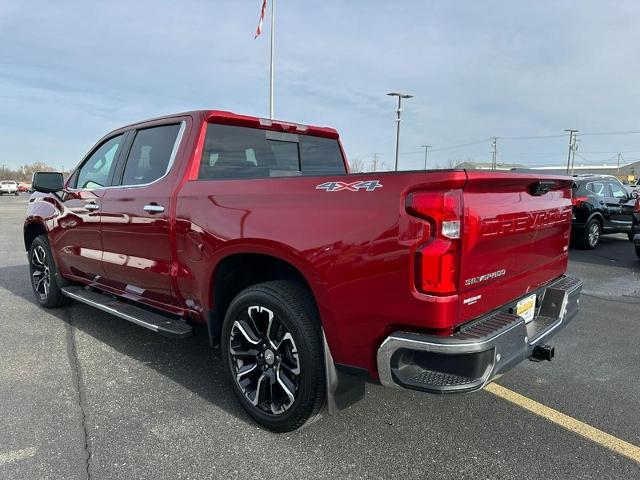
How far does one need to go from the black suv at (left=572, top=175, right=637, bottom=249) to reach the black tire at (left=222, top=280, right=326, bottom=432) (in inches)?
372

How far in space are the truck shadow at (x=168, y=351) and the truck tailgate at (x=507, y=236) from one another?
166cm

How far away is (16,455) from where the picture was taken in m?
2.64

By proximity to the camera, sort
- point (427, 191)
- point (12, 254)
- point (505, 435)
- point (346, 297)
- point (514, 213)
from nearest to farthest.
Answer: point (427, 191) → point (346, 297) → point (514, 213) → point (505, 435) → point (12, 254)

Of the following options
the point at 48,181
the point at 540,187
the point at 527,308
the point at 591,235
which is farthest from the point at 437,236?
the point at 591,235

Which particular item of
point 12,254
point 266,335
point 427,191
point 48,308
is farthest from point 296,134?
point 12,254

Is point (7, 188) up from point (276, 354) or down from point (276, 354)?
down

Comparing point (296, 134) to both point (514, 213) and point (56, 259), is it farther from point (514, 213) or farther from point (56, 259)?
point (56, 259)

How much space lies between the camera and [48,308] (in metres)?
5.49

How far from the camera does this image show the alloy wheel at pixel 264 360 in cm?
278

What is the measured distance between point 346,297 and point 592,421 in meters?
1.85

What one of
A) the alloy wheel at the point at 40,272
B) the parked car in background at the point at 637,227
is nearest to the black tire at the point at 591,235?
the parked car in background at the point at 637,227

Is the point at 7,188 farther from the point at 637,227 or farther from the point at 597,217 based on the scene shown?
the point at 637,227

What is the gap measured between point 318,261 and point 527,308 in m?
1.37

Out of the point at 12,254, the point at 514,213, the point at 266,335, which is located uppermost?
the point at 514,213
